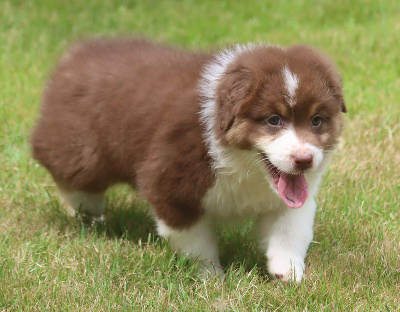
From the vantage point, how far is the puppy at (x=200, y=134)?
13.7ft

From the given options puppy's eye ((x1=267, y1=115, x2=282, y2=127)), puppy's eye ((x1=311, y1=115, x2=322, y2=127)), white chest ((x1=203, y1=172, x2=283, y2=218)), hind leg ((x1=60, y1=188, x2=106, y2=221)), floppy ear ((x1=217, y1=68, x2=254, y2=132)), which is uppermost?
floppy ear ((x1=217, y1=68, x2=254, y2=132))

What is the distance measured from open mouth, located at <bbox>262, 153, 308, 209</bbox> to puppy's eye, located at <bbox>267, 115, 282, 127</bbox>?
190mm

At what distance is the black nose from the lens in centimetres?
405

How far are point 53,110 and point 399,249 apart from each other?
243 cm

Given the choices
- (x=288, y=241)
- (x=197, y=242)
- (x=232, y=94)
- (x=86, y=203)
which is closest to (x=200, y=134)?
(x=232, y=94)

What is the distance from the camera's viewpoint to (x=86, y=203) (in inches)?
223

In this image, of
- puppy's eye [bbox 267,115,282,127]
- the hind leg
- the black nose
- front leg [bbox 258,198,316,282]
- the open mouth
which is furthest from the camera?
the hind leg

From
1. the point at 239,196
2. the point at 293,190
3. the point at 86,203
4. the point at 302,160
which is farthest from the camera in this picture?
the point at 86,203

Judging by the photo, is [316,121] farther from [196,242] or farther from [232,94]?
[196,242]

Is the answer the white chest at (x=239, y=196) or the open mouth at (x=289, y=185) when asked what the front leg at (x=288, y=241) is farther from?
the open mouth at (x=289, y=185)

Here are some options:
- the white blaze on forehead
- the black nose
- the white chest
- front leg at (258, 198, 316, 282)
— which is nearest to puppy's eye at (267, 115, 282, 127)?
the white blaze on forehead

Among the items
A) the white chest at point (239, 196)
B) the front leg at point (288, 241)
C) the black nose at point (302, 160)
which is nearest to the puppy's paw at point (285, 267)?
the front leg at point (288, 241)

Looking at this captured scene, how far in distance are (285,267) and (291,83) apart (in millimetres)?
1125

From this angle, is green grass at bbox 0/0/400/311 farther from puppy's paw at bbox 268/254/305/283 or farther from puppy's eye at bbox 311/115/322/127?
puppy's eye at bbox 311/115/322/127
